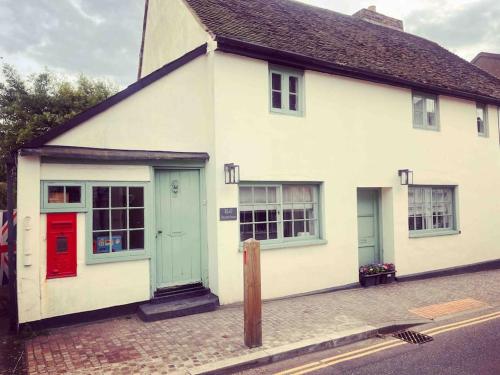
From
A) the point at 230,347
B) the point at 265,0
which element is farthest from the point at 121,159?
the point at 265,0

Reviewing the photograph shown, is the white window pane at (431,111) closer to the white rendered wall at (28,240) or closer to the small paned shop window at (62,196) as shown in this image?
the small paned shop window at (62,196)

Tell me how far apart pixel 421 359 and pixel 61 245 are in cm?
606

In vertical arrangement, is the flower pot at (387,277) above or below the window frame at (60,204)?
below

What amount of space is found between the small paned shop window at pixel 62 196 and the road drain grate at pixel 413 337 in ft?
19.7

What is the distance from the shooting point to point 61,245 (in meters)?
6.35

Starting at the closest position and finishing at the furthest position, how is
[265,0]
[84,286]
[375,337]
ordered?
[375,337], [84,286], [265,0]

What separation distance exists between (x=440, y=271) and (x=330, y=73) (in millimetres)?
6647

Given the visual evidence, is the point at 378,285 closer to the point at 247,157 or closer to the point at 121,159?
the point at 247,157

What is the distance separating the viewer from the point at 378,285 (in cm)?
929

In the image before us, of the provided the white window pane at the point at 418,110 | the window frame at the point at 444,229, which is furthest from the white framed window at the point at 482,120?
the white window pane at the point at 418,110

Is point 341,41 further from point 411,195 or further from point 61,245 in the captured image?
point 61,245

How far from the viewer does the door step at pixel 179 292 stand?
7176 millimetres

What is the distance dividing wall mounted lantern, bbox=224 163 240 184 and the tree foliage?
16.8m

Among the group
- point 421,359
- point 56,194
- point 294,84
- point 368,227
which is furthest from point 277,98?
point 421,359
